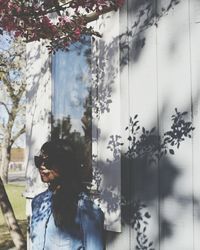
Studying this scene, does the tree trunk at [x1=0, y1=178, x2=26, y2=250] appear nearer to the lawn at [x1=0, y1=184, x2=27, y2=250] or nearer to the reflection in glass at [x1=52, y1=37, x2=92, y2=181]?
the reflection in glass at [x1=52, y1=37, x2=92, y2=181]

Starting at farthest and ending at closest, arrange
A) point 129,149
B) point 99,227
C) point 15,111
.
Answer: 1. point 15,111
2. point 129,149
3. point 99,227

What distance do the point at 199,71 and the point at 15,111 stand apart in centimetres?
2362

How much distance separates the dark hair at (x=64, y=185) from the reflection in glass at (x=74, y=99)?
2.76 meters

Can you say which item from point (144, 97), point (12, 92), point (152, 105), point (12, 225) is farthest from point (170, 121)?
point (12, 92)

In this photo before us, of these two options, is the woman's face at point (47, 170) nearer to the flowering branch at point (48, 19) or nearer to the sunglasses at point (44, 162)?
the sunglasses at point (44, 162)

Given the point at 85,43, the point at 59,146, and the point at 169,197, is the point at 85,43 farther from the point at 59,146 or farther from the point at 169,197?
the point at 59,146

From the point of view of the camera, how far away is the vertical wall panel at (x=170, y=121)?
3.97 meters

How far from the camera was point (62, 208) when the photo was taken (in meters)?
2.50

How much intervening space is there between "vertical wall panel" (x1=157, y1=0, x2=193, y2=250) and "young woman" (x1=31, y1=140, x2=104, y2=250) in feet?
5.45

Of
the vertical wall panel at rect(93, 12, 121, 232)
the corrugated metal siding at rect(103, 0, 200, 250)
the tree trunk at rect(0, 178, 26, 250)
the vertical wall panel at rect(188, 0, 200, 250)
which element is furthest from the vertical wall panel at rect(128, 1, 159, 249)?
the tree trunk at rect(0, 178, 26, 250)

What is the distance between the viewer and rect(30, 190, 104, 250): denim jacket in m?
2.42

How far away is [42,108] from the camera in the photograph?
6281 mm

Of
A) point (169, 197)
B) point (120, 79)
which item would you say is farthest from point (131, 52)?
point (169, 197)

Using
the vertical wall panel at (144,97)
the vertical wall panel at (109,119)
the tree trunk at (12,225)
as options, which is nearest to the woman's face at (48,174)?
the vertical wall panel at (144,97)
